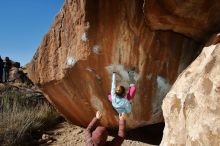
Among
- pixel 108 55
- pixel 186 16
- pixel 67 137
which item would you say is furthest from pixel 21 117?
pixel 186 16

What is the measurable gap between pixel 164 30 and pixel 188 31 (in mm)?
320

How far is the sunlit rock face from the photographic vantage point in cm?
466

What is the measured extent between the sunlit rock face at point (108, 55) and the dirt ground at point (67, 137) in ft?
2.33

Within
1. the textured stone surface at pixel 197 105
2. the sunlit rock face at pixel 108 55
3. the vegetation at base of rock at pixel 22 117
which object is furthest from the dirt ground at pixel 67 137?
the textured stone surface at pixel 197 105

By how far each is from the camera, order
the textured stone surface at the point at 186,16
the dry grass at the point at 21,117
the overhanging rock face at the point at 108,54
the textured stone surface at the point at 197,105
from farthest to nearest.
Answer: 1. the dry grass at the point at 21,117
2. the overhanging rock face at the point at 108,54
3. the textured stone surface at the point at 186,16
4. the textured stone surface at the point at 197,105

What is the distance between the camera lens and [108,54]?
5.01m

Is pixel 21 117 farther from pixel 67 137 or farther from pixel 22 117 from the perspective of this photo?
pixel 67 137

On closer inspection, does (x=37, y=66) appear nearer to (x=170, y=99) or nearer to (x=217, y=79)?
(x=170, y=99)

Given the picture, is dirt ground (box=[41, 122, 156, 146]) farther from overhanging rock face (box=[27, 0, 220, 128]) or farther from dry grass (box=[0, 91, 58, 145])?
overhanging rock face (box=[27, 0, 220, 128])

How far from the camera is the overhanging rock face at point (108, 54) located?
4645 millimetres

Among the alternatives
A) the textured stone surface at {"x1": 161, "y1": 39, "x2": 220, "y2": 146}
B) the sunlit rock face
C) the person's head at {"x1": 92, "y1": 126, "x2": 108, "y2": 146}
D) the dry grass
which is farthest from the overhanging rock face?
the person's head at {"x1": 92, "y1": 126, "x2": 108, "y2": 146}

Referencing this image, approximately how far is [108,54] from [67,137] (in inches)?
97.7

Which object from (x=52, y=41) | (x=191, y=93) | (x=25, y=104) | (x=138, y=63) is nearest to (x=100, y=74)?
(x=138, y=63)

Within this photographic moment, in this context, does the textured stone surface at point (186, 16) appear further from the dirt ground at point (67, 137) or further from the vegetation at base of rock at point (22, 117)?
the vegetation at base of rock at point (22, 117)
